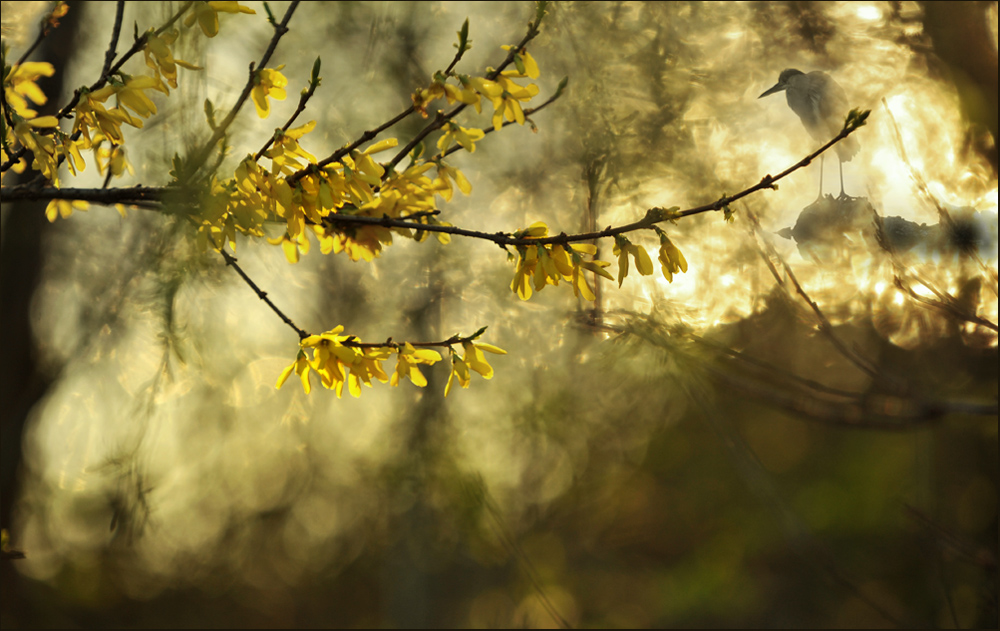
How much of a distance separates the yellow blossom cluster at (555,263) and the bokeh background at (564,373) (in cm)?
39

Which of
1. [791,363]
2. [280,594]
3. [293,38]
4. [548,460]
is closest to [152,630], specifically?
[280,594]

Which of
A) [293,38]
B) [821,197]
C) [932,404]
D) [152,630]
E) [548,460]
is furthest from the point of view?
[152,630]

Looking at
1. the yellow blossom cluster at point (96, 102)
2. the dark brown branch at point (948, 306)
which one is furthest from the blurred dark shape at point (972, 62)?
the yellow blossom cluster at point (96, 102)

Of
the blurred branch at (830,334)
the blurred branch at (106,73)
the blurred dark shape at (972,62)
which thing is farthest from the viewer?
the blurred dark shape at (972,62)

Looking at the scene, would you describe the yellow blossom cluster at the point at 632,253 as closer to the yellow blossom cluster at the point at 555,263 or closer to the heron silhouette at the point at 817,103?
the yellow blossom cluster at the point at 555,263

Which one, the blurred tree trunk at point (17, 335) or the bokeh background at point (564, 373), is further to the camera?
the blurred tree trunk at point (17, 335)

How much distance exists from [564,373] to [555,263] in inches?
144

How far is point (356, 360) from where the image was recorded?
0.90 metres

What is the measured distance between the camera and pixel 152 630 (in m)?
7.00

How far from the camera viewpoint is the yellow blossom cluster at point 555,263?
2.85 feet

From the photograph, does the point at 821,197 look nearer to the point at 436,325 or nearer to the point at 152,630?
the point at 436,325

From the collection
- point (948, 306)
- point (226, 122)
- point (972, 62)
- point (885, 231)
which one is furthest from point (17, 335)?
point (972, 62)

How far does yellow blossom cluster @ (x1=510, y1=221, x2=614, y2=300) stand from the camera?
0.87 meters

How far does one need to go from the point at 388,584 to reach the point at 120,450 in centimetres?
389
